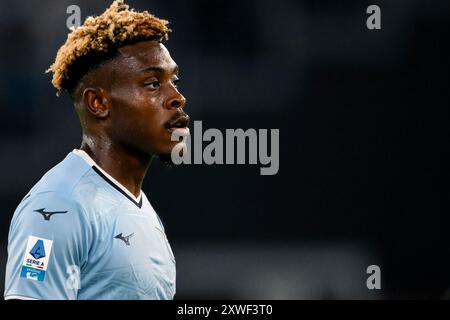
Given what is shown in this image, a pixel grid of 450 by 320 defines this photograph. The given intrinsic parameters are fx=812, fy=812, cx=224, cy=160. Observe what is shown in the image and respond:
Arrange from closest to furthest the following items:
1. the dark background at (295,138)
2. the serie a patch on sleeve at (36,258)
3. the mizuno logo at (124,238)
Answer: the serie a patch on sleeve at (36,258), the mizuno logo at (124,238), the dark background at (295,138)

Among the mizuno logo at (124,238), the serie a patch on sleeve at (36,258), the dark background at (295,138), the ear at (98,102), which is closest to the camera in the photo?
the serie a patch on sleeve at (36,258)

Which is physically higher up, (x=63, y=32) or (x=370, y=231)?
(x=63, y=32)

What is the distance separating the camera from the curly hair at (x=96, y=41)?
245 cm

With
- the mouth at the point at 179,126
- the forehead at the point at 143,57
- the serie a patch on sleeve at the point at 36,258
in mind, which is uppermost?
the forehead at the point at 143,57

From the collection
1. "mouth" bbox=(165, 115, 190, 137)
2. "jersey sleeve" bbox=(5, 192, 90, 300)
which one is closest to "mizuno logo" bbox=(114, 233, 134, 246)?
"jersey sleeve" bbox=(5, 192, 90, 300)

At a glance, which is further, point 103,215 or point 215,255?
point 215,255

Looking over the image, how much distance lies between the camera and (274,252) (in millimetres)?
4500

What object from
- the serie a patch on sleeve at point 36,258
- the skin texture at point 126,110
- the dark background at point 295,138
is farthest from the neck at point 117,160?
the dark background at point 295,138

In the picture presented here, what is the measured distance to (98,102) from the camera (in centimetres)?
244

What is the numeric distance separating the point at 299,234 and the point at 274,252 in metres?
0.19

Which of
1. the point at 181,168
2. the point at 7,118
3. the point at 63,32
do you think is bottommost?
the point at 181,168

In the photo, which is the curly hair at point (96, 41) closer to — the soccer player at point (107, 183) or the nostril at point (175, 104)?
the soccer player at point (107, 183)
